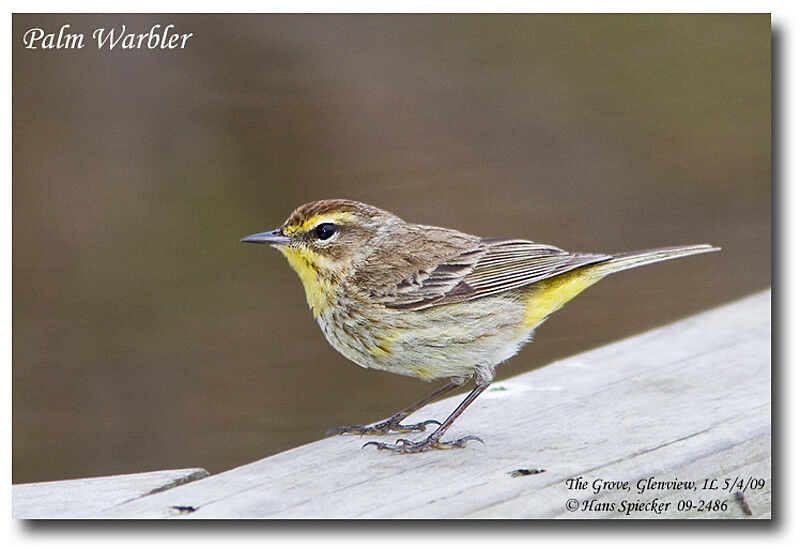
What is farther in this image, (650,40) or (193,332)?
(193,332)

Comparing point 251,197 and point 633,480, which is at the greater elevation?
point 251,197

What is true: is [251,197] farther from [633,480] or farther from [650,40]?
[633,480]

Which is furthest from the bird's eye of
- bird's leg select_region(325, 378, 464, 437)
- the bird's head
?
bird's leg select_region(325, 378, 464, 437)

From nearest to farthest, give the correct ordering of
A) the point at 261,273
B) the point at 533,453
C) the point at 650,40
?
the point at 533,453 → the point at 650,40 → the point at 261,273

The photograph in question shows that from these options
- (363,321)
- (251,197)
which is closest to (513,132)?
(251,197)

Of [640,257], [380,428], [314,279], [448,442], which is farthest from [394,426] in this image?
[640,257]

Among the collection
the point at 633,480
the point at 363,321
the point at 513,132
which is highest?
the point at 513,132

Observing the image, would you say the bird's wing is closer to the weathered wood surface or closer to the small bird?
the small bird

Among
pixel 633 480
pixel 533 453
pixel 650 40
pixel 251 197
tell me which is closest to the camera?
pixel 633 480
